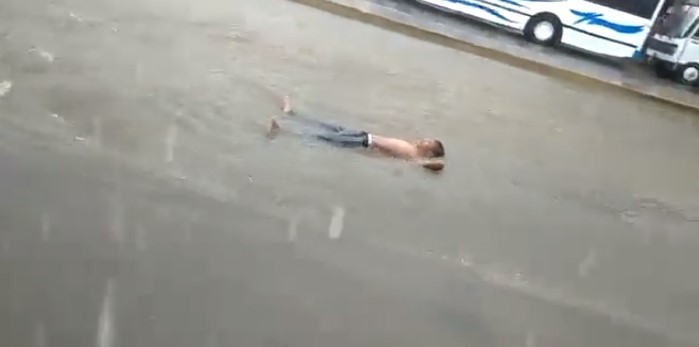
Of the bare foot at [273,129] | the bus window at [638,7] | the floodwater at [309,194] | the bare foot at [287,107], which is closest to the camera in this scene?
the floodwater at [309,194]

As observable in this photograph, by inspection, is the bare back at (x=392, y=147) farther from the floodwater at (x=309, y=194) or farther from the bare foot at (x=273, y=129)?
the bare foot at (x=273, y=129)

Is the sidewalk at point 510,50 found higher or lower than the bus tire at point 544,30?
lower

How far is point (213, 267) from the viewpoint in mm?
1988

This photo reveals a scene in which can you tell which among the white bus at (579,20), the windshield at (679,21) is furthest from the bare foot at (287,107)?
the windshield at (679,21)

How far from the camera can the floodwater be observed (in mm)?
1904

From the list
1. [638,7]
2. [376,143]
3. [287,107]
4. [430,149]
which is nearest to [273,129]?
[287,107]

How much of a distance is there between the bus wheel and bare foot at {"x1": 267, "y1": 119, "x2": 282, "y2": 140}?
4.66 feet

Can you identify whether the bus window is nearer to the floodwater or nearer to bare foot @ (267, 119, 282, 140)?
the floodwater

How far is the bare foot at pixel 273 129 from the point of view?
102 inches

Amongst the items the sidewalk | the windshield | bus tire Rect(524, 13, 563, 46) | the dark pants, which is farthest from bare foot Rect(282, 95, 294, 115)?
the windshield

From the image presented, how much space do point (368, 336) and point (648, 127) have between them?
1589 millimetres

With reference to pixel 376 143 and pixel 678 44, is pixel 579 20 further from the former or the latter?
pixel 376 143

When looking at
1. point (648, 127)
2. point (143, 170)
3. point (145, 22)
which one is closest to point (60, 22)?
point (145, 22)

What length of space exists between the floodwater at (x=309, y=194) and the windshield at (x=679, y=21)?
0.85 ft
